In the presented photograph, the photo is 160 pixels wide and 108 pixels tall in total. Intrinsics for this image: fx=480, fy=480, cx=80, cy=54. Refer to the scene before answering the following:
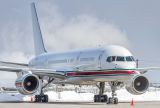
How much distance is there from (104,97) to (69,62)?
12.3 feet

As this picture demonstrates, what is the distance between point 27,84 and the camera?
33375mm

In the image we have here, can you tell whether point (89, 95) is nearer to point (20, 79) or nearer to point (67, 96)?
point (67, 96)

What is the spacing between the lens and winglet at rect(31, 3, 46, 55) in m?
45.4

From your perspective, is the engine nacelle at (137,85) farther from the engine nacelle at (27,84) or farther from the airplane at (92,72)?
the engine nacelle at (27,84)

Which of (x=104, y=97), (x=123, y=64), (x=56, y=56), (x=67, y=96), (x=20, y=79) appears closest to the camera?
(x=123, y=64)

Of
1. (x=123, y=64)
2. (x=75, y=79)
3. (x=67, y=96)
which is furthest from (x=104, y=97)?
(x=67, y=96)

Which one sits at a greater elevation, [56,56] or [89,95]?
[56,56]

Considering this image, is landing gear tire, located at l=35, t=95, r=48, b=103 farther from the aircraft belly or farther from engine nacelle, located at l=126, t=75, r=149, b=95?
engine nacelle, located at l=126, t=75, r=149, b=95

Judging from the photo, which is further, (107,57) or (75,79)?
(75,79)

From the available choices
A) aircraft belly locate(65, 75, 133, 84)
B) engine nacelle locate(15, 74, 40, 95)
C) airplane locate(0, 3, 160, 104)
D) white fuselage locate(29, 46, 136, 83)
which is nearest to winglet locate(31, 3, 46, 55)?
airplane locate(0, 3, 160, 104)

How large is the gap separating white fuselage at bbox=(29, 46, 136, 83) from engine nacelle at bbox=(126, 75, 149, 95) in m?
0.46

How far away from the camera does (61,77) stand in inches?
1410

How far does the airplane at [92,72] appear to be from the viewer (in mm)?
30938

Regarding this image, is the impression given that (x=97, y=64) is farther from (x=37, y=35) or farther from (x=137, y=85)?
(x=37, y=35)
